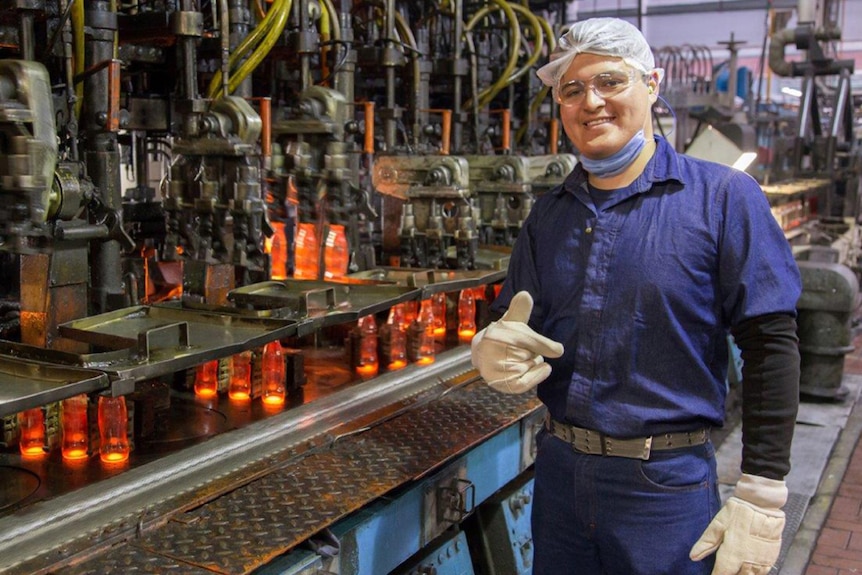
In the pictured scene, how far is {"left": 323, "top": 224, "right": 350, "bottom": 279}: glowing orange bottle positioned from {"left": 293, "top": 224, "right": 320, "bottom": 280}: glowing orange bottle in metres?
0.04

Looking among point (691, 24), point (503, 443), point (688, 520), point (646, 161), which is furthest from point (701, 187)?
point (691, 24)

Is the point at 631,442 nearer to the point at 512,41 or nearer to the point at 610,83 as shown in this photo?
the point at 610,83

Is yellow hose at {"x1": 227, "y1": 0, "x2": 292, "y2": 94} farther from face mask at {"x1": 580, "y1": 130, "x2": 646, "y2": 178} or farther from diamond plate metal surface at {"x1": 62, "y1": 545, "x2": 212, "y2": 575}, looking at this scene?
diamond plate metal surface at {"x1": 62, "y1": 545, "x2": 212, "y2": 575}

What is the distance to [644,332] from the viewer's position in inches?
78.1

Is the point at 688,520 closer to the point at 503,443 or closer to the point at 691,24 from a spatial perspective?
the point at 503,443

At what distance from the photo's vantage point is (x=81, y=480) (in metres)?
2.15

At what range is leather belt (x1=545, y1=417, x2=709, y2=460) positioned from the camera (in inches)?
77.9

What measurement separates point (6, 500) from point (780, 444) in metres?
1.60

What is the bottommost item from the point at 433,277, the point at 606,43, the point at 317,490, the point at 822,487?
the point at 822,487

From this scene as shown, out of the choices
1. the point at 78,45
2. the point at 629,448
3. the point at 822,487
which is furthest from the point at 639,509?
the point at 822,487

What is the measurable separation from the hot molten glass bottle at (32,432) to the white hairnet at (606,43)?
1487mm

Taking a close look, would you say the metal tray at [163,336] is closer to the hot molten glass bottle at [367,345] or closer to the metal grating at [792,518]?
the hot molten glass bottle at [367,345]

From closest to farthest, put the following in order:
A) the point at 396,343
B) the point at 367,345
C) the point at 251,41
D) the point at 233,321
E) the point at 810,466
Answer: the point at 233,321 → the point at 251,41 → the point at 367,345 → the point at 396,343 → the point at 810,466

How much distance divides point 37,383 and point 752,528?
147 centimetres
